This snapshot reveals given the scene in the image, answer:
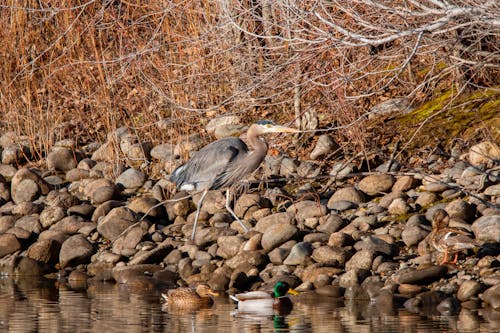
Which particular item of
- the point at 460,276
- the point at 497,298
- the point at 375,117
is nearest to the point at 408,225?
the point at 460,276

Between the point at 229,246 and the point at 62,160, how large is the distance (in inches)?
186

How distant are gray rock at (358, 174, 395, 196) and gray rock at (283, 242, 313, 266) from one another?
5.30 ft

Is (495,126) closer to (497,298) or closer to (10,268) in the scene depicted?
(497,298)

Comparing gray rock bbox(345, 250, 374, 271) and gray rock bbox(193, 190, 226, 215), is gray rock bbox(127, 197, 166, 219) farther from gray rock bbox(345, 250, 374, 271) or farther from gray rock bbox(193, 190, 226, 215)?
gray rock bbox(345, 250, 374, 271)

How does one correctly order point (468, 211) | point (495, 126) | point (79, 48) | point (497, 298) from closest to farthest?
point (497, 298), point (468, 211), point (495, 126), point (79, 48)

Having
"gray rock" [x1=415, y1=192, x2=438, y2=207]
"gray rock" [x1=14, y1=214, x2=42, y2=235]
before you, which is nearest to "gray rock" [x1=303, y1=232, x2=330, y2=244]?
"gray rock" [x1=415, y1=192, x2=438, y2=207]

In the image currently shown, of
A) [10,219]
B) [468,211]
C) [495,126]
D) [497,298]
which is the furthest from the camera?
[10,219]

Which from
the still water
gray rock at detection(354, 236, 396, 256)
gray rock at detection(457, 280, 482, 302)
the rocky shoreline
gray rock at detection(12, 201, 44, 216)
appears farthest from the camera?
gray rock at detection(12, 201, 44, 216)

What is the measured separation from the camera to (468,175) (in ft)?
33.4

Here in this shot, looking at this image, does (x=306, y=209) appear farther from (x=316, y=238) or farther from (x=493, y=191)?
(x=493, y=191)

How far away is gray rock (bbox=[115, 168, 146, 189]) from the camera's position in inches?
500

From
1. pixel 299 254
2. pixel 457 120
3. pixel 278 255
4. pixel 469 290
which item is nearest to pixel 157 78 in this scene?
pixel 457 120

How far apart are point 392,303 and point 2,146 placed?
8.61 meters

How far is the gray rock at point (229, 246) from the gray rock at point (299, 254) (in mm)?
736
